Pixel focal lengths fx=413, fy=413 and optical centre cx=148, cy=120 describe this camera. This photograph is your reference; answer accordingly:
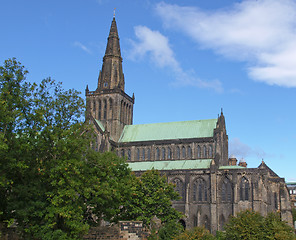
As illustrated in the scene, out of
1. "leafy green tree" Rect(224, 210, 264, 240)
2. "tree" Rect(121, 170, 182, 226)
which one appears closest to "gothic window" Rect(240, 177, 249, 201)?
"tree" Rect(121, 170, 182, 226)

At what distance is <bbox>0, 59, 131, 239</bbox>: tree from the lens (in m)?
27.9

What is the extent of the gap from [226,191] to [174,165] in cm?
1123

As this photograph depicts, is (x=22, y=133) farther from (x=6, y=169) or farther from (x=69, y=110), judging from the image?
(x=69, y=110)

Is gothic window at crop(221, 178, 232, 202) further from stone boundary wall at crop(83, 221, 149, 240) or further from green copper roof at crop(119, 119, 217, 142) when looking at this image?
stone boundary wall at crop(83, 221, 149, 240)

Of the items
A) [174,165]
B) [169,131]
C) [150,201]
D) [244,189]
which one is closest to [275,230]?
[150,201]

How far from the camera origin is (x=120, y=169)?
41344 mm

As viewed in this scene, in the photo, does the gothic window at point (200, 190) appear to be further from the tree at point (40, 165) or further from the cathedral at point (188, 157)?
the tree at point (40, 165)

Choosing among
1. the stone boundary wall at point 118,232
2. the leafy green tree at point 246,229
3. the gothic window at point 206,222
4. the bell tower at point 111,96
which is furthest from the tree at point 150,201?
the bell tower at point 111,96

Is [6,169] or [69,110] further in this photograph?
[69,110]

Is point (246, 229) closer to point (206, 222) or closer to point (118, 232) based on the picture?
point (118, 232)

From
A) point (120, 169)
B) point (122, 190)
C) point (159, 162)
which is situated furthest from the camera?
point (159, 162)

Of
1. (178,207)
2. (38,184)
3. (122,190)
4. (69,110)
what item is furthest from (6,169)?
(178,207)

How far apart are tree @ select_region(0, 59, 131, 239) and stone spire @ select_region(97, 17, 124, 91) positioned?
52.5 metres

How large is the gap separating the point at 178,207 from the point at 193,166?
26.1 ft
